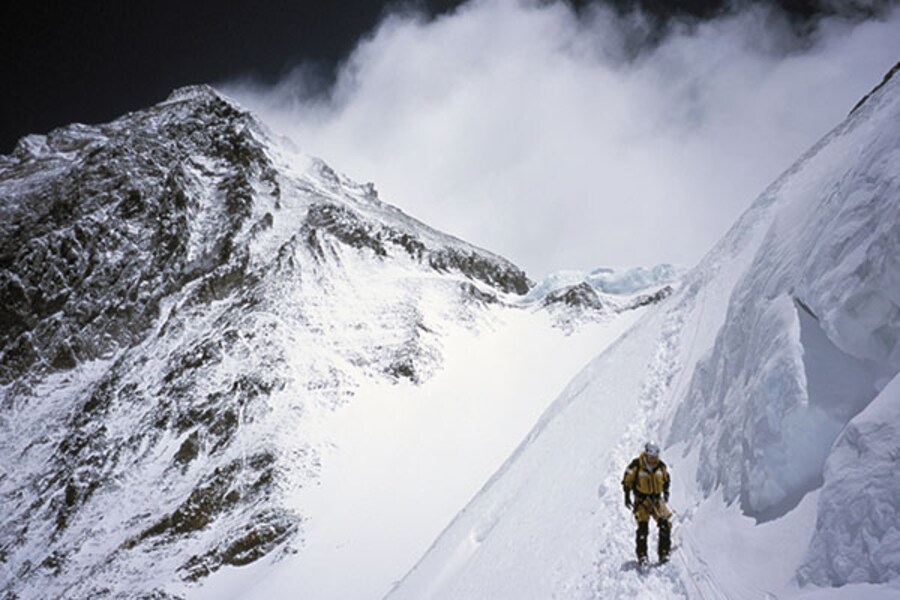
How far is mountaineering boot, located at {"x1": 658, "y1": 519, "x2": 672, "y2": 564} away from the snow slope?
187 mm

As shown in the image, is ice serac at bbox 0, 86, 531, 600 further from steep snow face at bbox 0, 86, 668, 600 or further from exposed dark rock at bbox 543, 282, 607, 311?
exposed dark rock at bbox 543, 282, 607, 311

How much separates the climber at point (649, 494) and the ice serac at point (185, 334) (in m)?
45.4

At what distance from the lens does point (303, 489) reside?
51438mm

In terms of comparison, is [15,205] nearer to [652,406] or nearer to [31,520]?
[31,520]

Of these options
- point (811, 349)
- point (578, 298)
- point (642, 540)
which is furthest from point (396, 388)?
point (811, 349)

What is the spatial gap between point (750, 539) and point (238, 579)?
47112 millimetres

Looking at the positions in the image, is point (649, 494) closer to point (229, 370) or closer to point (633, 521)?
point (633, 521)

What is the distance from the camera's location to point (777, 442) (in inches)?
281

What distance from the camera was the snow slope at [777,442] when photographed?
5434 millimetres

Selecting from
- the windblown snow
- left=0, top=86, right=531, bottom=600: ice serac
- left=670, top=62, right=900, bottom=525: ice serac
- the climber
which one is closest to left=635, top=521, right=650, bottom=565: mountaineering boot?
the climber

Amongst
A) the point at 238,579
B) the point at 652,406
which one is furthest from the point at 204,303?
the point at 652,406

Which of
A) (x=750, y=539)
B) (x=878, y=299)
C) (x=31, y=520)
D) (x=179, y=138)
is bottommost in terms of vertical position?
(x=750, y=539)

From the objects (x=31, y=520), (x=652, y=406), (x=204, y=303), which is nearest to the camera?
(x=652, y=406)

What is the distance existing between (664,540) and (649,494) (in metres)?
0.68
